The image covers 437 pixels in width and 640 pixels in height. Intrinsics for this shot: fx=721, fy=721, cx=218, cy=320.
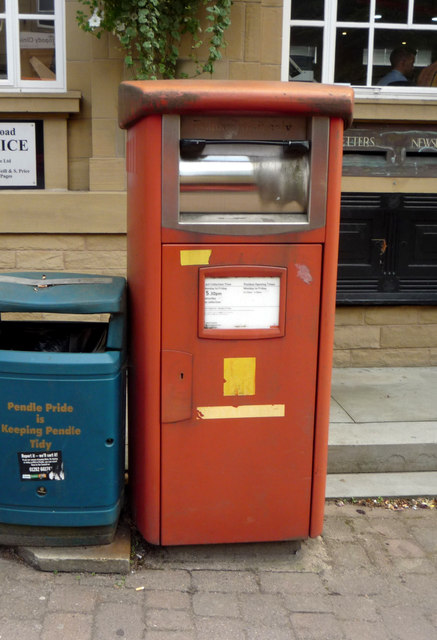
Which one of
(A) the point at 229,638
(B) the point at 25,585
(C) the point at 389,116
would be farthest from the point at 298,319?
(C) the point at 389,116

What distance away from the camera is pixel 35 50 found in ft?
17.7

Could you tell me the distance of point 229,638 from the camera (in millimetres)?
2758

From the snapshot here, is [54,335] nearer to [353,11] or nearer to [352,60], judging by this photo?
[352,60]

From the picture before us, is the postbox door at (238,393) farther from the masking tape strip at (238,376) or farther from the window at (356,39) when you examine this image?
the window at (356,39)

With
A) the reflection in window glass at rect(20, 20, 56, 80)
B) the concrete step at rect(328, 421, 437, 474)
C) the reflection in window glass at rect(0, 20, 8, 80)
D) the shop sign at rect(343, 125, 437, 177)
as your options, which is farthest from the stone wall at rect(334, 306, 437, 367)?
the reflection in window glass at rect(0, 20, 8, 80)

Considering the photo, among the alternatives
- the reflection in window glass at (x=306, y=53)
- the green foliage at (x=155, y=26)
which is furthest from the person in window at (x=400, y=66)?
the green foliage at (x=155, y=26)

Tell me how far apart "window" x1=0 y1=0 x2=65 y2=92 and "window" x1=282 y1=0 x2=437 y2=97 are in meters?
1.73

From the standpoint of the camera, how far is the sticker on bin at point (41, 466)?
305 centimetres

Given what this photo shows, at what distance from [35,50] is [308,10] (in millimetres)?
2118

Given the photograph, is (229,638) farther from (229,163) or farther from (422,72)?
(422,72)

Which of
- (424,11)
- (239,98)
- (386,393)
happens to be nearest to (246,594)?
(239,98)

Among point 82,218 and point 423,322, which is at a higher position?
point 82,218

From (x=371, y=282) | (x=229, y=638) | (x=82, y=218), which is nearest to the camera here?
(x=229, y=638)

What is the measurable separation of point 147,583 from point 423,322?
11.6ft
